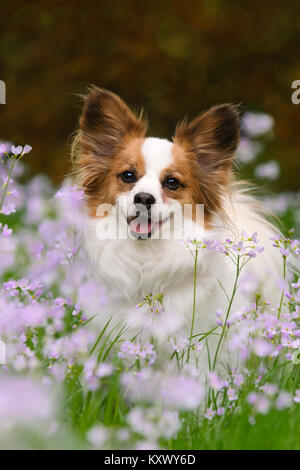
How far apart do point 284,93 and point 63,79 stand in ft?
10.5

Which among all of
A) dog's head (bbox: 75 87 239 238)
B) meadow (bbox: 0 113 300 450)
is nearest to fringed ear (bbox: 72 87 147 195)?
dog's head (bbox: 75 87 239 238)

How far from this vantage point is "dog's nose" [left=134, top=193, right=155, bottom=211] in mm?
3383

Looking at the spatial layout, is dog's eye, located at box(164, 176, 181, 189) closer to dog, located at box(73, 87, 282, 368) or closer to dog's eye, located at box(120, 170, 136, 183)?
dog, located at box(73, 87, 282, 368)

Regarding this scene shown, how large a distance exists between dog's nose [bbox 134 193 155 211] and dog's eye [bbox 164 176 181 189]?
0.25 m

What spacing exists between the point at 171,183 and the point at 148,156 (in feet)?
0.69

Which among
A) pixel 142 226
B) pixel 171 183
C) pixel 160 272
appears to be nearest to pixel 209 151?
pixel 171 183

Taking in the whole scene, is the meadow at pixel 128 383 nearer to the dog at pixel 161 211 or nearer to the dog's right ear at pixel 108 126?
the dog at pixel 161 211

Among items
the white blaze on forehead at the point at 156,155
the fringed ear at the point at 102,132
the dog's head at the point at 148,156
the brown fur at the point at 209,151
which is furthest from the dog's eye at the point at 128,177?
the brown fur at the point at 209,151

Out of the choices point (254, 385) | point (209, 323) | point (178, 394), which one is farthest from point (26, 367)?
point (209, 323)

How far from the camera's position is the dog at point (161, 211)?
11.5 ft

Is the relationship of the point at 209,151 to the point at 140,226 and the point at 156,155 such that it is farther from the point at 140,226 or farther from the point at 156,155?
the point at 140,226

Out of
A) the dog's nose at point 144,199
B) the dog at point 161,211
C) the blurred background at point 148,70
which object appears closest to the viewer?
the dog's nose at point 144,199
